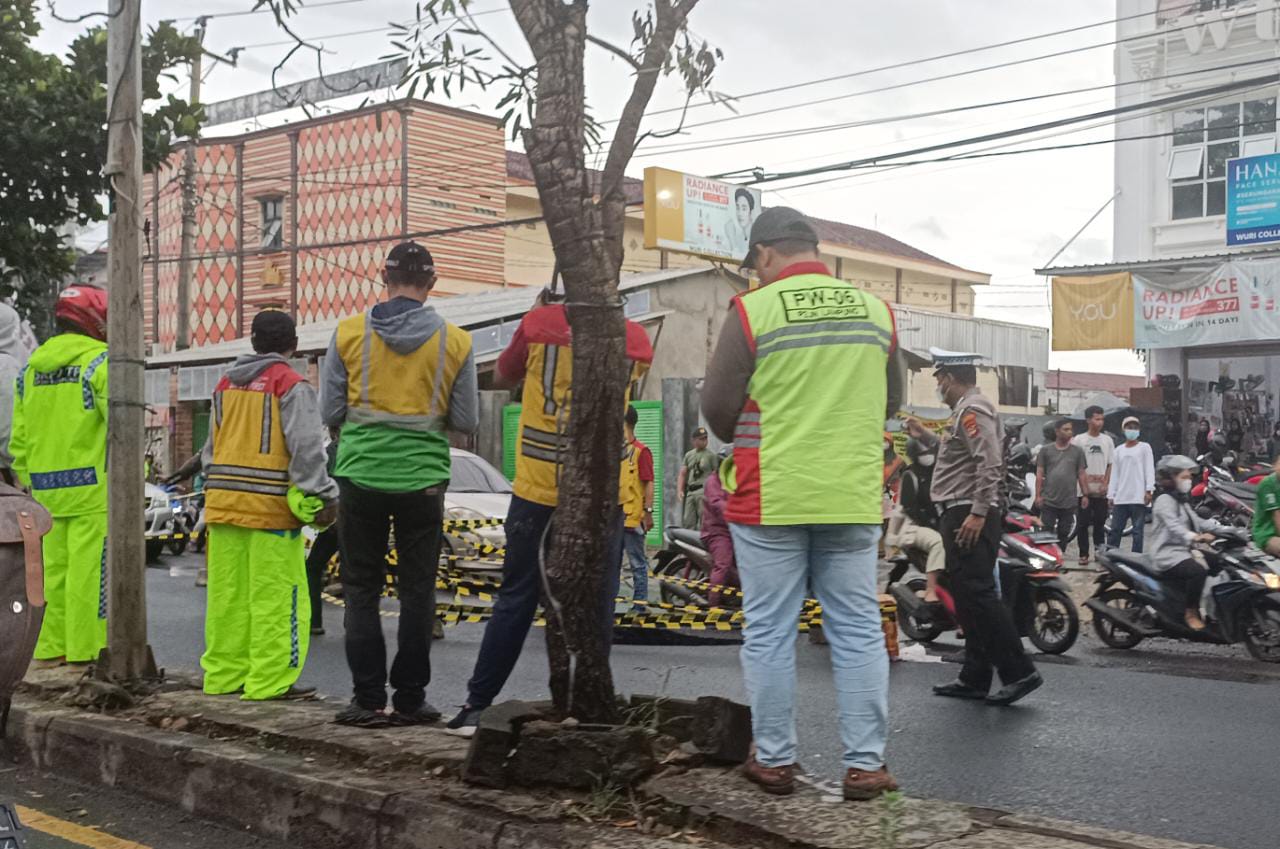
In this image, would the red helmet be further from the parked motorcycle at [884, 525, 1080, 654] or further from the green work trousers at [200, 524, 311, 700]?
the parked motorcycle at [884, 525, 1080, 654]

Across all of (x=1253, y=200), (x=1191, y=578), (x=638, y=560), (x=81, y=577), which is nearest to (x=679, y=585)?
(x=638, y=560)

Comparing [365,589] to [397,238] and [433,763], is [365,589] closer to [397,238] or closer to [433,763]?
[433,763]

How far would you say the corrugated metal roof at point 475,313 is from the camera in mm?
23906

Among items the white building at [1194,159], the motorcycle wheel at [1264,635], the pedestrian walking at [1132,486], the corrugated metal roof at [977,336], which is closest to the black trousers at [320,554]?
the motorcycle wheel at [1264,635]

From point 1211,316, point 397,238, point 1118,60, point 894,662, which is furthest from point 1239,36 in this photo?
point 894,662

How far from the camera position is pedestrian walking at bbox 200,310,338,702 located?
254 inches

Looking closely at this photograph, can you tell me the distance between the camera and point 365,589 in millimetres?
5754

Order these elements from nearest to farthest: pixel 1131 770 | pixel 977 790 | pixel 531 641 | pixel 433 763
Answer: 1. pixel 433 763
2. pixel 977 790
3. pixel 1131 770
4. pixel 531 641

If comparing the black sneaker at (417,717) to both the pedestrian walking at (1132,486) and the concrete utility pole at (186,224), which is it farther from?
the concrete utility pole at (186,224)

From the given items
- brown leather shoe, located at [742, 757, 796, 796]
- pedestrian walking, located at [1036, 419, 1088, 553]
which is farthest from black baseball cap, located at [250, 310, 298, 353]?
pedestrian walking, located at [1036, 419, 1088, 553]

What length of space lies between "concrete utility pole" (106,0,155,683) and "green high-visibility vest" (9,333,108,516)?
0.47 meters

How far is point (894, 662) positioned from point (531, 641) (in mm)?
2588

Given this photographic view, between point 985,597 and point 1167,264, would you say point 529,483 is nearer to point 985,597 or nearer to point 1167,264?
point 985,597

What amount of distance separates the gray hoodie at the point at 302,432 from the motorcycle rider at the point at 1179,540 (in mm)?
6262
